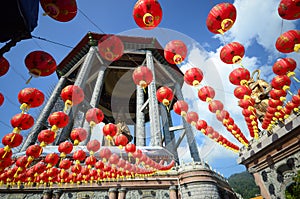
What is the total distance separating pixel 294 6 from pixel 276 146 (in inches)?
181

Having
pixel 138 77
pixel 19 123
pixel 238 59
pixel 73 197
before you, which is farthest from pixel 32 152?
pixel 238 59

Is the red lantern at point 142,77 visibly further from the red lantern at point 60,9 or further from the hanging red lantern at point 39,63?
the red lantern at point 60,9

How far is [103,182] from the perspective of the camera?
1314cm

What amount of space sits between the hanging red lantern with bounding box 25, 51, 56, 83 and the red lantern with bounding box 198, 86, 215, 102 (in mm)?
4633

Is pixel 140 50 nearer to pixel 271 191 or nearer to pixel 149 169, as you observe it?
pixel 149 169

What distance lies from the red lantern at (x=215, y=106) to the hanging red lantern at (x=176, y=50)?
94.9 inches

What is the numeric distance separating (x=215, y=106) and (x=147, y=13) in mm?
4373

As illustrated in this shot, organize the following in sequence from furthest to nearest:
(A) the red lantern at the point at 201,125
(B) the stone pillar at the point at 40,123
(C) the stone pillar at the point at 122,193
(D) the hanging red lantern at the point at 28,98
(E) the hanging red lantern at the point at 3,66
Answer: (B) the stone pillar at the point at 40,123 → (C) the stone pillar at the point at 122,193 → (A) the red lantern at the point at 201,125 → (D) the hanging red lantern at the point at 28,98 → (E) the hanging red lantern at the point at 3,66

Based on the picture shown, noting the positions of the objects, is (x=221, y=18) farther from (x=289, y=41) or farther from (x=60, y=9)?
(x=60, y=9)

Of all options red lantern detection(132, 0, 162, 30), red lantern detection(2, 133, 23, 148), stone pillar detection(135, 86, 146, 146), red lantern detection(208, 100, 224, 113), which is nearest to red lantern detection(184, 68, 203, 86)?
red lantern detection(208, 100, 224, 113)

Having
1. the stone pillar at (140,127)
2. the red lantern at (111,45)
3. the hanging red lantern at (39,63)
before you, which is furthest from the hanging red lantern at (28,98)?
the stone pillar at (140,127)

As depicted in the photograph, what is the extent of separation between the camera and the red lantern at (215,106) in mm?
6564

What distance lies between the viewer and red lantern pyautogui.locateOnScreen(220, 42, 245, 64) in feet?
15.3

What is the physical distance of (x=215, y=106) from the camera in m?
6.65
